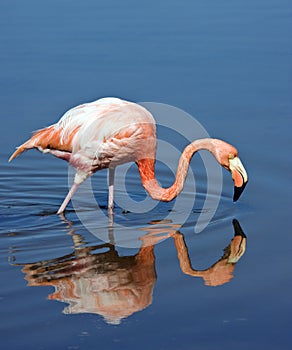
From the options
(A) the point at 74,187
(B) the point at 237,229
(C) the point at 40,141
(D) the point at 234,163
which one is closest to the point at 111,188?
(A) the point at 74,187

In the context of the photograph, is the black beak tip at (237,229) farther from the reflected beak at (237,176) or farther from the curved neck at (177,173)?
the curved neck at (177,173)

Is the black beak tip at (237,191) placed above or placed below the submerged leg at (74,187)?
above

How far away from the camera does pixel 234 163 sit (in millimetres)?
7086

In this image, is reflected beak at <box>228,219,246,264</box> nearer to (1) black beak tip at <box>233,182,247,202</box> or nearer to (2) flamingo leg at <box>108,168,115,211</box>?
(1) black beak tip at <box>233,182,247,202</box>

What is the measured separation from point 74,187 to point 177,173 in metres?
0.92

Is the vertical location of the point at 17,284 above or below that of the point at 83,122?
below

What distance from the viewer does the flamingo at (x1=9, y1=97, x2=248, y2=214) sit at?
7.39 m

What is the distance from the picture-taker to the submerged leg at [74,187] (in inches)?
291

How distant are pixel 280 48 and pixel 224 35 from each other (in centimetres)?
86

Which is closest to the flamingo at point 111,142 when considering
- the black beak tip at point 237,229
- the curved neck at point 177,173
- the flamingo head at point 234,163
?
the curved neck at point 177,173

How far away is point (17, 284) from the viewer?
18.7ft

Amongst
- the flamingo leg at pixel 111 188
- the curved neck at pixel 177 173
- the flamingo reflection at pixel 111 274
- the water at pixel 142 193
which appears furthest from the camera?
the flamingo leg at pixel 111 188

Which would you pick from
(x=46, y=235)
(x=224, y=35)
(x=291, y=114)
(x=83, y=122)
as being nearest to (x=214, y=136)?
(x=291, y=114)

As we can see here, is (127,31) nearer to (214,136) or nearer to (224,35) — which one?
(224,35)
